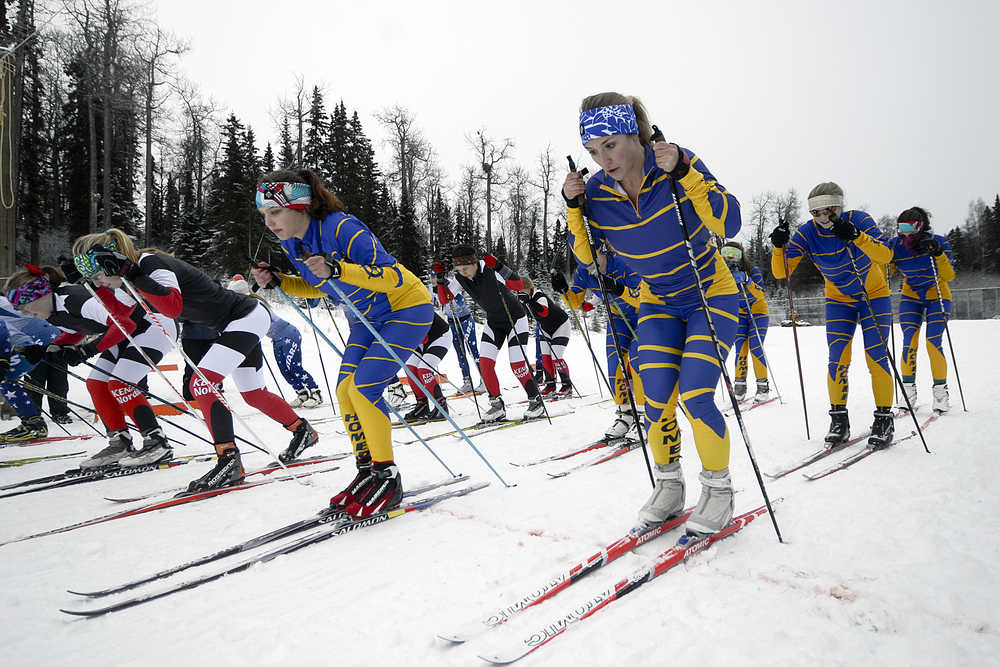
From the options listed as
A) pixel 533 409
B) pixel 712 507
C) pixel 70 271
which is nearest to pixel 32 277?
pixel 70 271

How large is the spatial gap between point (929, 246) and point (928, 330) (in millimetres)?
920

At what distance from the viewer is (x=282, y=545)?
2.74m

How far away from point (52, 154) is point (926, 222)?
41.5m

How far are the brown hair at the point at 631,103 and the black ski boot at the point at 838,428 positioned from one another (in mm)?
3071

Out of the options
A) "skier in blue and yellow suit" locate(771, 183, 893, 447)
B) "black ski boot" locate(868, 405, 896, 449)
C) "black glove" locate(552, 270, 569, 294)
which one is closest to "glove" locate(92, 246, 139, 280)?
"black glove" locate(552, 270, 569, 294)

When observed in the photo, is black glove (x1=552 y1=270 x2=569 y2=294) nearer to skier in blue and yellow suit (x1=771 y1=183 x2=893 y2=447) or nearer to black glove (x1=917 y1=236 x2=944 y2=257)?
skier in blue and yellow suit (x1=771 y1=183 x2=893 y2=447)

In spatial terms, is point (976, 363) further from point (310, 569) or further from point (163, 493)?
point (163, 493)

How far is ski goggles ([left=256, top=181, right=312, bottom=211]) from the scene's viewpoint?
316 centimetres

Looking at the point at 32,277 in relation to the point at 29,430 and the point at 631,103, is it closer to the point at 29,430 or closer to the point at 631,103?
the point at 29,430

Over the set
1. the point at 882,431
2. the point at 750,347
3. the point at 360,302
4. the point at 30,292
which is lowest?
the point at 882,431

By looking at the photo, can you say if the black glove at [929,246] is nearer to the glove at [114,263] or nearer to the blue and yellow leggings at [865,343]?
the blue and yellow leggings at [865,343]

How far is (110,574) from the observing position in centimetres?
250

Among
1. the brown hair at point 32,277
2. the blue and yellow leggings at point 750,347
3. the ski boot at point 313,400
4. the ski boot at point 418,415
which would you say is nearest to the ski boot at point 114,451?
the brown hair at point 32,277

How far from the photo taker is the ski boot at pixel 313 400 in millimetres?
8516
